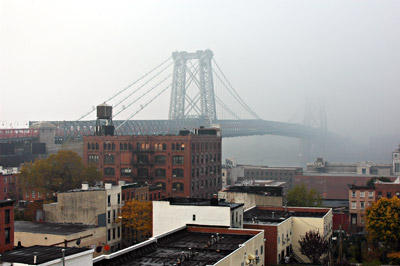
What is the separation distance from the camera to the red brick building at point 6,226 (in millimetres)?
39312

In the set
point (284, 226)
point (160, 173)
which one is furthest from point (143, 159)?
point (284, 226)

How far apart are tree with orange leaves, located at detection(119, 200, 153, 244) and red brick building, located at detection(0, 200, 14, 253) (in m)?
13.1

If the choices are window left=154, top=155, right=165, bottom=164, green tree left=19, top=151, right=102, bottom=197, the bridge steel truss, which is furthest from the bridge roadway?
green tree left=19, top=151, right=102, bottom=197

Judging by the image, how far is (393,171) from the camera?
127875mm

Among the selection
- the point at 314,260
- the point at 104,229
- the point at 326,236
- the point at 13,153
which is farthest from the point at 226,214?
the point at 13,153

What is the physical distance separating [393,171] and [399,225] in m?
82.7

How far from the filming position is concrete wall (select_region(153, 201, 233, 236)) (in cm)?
3928

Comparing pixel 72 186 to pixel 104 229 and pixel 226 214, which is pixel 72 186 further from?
pixel 226 214

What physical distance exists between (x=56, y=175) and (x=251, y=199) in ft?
79.3

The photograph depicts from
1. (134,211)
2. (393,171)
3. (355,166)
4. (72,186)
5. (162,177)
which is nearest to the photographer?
(134,211)

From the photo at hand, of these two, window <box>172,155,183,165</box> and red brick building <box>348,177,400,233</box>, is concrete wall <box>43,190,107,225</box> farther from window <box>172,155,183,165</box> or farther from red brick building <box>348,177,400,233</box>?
red brick building <box>348,177,400,233</box>

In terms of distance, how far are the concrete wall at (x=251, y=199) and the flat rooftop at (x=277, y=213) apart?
3570 mm

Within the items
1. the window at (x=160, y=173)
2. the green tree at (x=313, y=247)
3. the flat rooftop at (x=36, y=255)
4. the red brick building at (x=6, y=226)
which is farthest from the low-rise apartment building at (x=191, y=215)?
the window at (x=160, y=173)

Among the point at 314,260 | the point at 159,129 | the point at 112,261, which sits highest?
the point at 159,129
